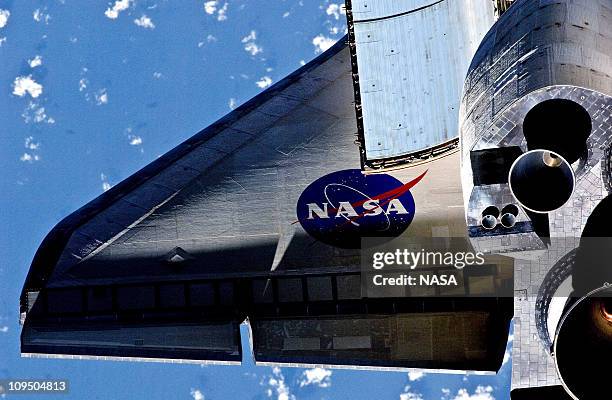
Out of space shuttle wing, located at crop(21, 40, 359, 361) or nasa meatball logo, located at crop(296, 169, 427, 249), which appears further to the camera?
nasa meatball logo, located at crop(296, 169, 427, 249)

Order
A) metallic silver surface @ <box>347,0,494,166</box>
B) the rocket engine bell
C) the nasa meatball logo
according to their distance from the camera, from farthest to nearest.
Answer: the nasa meatball logo < metallic silver surface @ <box>347,0,494,166</box> < the rocket engine bell

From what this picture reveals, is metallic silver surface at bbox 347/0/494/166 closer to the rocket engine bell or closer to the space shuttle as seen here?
the space shuttle

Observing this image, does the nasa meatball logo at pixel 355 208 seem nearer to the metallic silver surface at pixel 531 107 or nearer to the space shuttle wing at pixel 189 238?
the space shuttle wing at pixel 189 238

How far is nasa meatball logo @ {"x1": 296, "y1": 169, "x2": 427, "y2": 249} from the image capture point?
77.4ft

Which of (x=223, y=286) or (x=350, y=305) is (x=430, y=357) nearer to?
(x=350, y=305)

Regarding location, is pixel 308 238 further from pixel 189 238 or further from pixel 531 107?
pixel 531 107

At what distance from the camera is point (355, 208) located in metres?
23.8

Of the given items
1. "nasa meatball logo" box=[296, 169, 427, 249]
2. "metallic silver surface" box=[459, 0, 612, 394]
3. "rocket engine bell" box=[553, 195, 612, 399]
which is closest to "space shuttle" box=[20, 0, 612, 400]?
"nasa meatball logo" box=[296, 169, 427, 249]

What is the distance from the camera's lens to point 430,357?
2269 cm

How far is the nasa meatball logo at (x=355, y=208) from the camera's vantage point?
23594 millimetres

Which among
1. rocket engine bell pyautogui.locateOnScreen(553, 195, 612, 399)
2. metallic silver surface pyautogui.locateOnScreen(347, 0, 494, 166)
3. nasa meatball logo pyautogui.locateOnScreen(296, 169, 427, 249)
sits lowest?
rocket engine bell pyautogui.locateOnScreen(553, 195, 612, 399)

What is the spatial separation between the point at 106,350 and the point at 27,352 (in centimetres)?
241

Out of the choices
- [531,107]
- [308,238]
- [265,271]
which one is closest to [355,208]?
[308,238]

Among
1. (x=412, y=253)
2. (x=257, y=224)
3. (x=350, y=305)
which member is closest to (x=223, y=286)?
(x=257, y=224)
